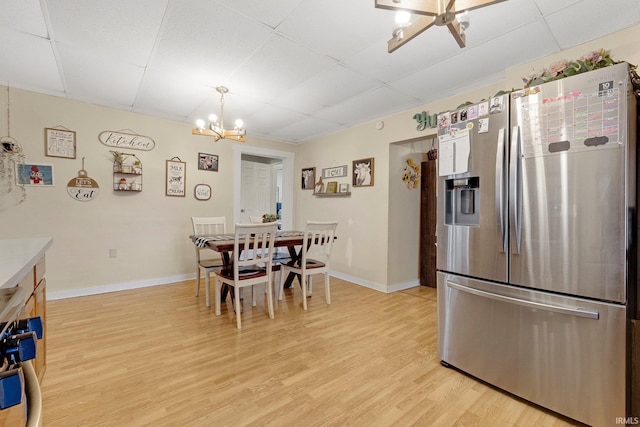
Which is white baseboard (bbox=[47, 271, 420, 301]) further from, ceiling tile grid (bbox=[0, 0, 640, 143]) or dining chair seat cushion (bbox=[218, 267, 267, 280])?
ceiling tile grid (bbox=[0, 0, 640, 143])

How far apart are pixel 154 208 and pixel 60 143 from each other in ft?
4.10

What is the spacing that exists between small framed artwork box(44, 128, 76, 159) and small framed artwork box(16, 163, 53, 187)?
0.61 feet

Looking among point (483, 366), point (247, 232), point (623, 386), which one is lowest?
point (483, 366)

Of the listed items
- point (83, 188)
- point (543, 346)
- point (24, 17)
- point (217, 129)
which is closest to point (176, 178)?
point (83, 188)

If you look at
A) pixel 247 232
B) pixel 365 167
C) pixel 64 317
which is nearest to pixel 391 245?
pixel 365 167

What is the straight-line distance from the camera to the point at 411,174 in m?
4.13

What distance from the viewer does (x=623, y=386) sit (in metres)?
1.38

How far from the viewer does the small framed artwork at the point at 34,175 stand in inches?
124

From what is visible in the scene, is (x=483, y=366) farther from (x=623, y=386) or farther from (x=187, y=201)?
(x=187, y=201)

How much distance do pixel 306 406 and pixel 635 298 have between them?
1.88 m

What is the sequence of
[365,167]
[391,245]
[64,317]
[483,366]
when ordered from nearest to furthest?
1. [483,366]
2. [64,317]
3. [391,245]
4. [365,167]

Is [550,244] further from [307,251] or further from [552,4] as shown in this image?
[307,251]

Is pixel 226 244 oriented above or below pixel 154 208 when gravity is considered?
below

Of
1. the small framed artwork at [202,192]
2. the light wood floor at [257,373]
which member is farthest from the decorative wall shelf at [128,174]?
the light wood floor at [257,373]
